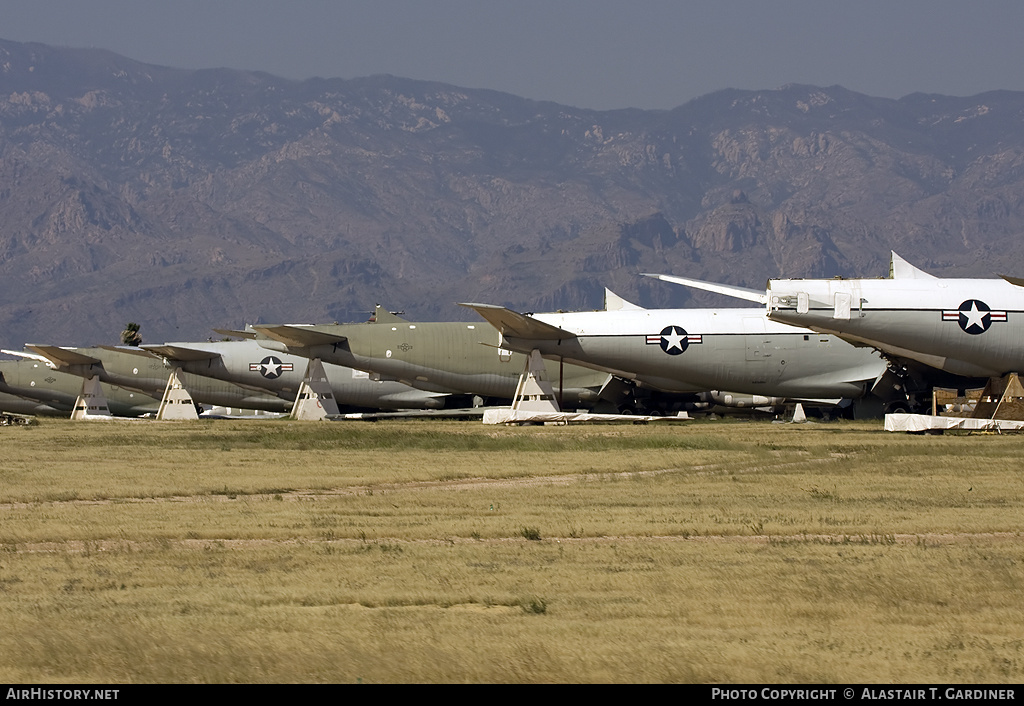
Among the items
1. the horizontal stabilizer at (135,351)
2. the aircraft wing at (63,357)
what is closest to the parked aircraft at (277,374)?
the horizontal stabilizer at (135,351)

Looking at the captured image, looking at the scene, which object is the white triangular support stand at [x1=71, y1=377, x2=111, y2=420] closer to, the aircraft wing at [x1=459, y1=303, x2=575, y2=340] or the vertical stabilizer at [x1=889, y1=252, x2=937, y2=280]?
the aircraft wing at [x1=459, y1=303, x2=575, y2=340]

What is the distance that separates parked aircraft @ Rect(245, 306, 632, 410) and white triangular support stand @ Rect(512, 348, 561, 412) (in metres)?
7.81

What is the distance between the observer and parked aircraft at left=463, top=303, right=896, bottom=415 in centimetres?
4884

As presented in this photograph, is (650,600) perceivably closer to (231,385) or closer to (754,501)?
(754,501)

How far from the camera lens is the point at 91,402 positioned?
68.4 m

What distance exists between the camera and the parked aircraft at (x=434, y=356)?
56812 mm

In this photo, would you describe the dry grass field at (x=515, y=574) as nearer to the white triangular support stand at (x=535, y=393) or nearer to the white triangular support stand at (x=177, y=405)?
the white triangular support stand at (x=535, y=393)

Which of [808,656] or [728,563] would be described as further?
[728,563]

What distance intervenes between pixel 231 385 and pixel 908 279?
41954mm

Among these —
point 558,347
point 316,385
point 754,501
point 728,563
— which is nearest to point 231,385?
point 316,385

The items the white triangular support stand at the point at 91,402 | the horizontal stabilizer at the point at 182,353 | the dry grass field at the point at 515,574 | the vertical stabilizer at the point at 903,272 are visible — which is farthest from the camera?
the white triangular support stand at the point at 91,402

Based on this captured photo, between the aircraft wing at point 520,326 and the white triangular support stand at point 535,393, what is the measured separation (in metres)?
0.96

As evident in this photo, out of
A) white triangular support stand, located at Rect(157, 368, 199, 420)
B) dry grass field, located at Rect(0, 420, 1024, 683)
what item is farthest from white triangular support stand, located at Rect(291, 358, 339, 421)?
dry grass field, located at Rect(0, 420, 1024, 683)
